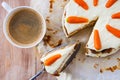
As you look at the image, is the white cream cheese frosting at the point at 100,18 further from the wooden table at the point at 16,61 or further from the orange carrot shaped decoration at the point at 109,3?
the wooden table at the point at 16,61

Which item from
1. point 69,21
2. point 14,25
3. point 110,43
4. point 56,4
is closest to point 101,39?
point 110,43

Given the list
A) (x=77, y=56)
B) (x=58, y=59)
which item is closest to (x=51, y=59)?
(x=58, y=59)

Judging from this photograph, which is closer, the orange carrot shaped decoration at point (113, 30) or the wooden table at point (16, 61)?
the orange carrot shaped decoration at point (113, 30)

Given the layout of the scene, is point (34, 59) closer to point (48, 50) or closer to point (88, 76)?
point (48, 50)

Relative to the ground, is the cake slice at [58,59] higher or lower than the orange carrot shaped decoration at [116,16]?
lower

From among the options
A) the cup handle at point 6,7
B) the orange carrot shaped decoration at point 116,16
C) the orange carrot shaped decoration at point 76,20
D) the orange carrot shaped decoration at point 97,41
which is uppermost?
the cup handle at point 6,7

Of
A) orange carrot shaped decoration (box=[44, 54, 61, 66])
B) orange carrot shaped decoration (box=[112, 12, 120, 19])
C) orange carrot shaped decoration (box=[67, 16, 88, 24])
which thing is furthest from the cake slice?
orange carrot shaped decoration (box=[112, 12, 120, 19])

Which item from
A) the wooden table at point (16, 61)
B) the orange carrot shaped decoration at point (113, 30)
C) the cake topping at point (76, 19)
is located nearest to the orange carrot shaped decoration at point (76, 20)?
the cake topping at point (76, 19)
